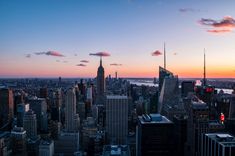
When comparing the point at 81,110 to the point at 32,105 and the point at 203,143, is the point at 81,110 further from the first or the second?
the point at 203,143

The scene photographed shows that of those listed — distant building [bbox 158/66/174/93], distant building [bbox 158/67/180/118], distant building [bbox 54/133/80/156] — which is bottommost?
distant building [bbox 54/133/80/156]

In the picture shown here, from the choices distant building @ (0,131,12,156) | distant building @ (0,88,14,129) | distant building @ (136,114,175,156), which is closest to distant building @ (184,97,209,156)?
distant building @ (136,114,175,156)

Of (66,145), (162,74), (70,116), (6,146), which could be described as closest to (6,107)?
(70,116)

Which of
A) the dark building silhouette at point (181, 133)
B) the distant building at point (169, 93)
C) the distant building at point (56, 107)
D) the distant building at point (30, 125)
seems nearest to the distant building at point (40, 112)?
the distant building at point (56, 107)

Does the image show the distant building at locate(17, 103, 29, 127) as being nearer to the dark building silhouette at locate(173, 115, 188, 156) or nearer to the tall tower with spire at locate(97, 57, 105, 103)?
the dark building silhouette at locate(173, 115, 188, 156)

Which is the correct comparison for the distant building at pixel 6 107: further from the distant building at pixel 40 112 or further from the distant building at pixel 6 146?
the distant building at pixel 6 146

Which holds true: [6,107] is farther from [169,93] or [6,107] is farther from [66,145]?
[169,93]
